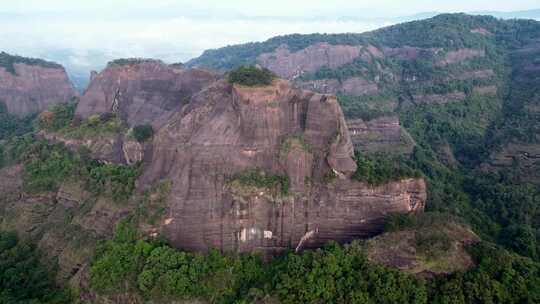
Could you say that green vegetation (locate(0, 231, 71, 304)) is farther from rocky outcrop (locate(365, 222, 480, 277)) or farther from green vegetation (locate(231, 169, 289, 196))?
rocky outcrop (locate(365, 222, 480, 277))

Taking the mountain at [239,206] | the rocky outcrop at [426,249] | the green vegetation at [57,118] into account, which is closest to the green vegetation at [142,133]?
the mountain at [239,206]

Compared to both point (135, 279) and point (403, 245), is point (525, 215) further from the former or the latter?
point (135, 279)

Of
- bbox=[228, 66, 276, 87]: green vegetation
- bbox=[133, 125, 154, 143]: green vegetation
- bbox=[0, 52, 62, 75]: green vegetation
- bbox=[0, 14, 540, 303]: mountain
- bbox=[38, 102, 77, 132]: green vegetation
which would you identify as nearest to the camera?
bbox=[0, 14, 540, 303]: mountain

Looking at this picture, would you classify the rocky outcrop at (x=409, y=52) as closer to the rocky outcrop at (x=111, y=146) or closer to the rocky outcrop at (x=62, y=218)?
the rocky outcrop at (x=111, y=146)

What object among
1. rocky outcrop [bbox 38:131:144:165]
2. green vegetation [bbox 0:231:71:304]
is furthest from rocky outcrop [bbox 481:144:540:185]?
green vegetation [bbox 0:231:71:304]

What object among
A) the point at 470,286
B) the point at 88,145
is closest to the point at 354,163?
the point at 470,286
